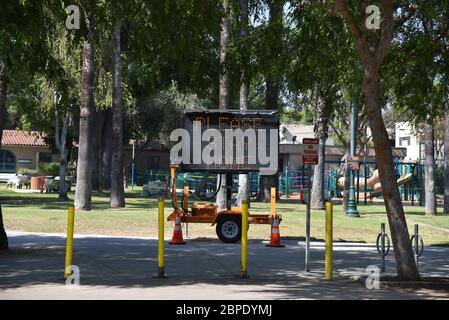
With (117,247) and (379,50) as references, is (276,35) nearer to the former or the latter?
(379,50)

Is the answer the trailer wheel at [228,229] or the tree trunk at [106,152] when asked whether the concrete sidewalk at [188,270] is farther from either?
the tree trunk at [106,152]

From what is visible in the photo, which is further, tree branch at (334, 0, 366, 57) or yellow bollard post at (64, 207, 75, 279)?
tree branch at (334, 0, 366, 57)

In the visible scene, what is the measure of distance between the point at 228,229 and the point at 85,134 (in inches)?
427

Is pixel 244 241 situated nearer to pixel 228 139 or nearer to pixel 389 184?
pixel 389 184

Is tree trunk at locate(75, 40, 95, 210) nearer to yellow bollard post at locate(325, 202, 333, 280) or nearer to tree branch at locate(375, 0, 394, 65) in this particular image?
yellow bollard post at locate(325, 202, 333, 280)

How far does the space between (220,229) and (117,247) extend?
2.79 m

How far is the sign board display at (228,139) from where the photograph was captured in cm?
1789

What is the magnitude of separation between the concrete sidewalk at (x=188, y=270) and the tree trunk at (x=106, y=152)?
28050 mm

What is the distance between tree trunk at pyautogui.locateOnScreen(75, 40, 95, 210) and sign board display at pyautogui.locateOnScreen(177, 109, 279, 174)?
9.72 meters

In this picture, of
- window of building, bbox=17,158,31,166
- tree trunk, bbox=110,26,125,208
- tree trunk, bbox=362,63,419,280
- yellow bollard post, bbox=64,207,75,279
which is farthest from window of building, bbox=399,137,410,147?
yellow bollard post, bbox=64,207,75,279

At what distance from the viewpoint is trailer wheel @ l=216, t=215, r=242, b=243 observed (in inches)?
728

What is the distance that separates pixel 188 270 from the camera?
13.3 metres

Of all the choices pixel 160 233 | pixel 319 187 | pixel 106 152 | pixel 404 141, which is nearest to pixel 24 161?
pixel 106 152

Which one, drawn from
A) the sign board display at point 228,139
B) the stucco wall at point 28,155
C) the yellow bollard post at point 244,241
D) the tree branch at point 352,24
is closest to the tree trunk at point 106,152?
the stucco wall at point 28,155
